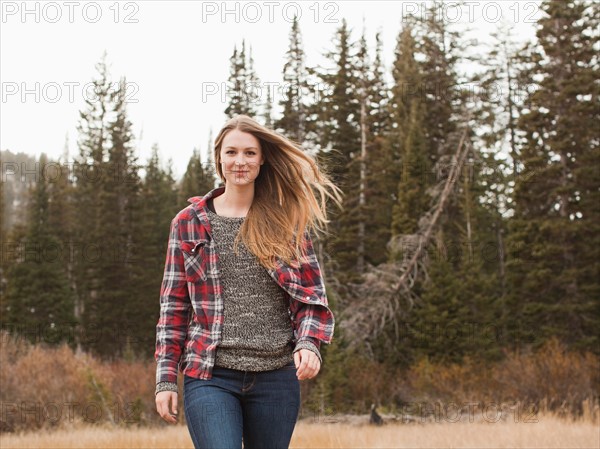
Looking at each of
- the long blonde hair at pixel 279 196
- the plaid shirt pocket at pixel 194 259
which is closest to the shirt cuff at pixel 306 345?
the long blonde hair at pixel 279 196

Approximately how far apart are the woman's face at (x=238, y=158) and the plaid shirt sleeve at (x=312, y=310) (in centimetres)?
42

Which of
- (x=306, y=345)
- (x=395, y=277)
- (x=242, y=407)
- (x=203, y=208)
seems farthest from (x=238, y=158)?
(x=395, y=277)

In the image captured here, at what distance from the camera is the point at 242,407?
323 centimetres

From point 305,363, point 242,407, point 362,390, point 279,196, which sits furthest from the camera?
point 362,390

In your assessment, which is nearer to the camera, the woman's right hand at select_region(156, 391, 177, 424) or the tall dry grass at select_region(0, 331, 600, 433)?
the woman's right hand at select_region(156, 391, 177, 424)

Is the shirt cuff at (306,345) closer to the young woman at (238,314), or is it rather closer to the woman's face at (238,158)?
the young woman at (238,314)

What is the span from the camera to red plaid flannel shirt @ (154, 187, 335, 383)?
126 inches

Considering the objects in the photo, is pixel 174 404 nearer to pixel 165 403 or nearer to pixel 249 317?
pixel 165 403

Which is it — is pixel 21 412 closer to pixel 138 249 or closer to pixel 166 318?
pixel 166 318

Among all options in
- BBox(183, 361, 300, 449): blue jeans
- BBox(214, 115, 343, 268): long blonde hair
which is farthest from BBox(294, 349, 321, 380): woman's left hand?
BBox(214, 115, 343, 268): long blonde hair

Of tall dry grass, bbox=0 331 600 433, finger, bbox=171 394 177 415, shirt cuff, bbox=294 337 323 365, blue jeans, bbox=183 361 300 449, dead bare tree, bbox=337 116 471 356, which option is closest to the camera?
blue jeans, bbox=183 361 300 449

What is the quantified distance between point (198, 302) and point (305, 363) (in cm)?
51

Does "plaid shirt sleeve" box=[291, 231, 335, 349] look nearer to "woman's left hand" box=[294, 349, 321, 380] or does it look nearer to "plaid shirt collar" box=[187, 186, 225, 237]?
"woman's left hand" box=[294, 349, 321, 380]

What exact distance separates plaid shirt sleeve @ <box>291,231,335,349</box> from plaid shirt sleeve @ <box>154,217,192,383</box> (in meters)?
0.47
